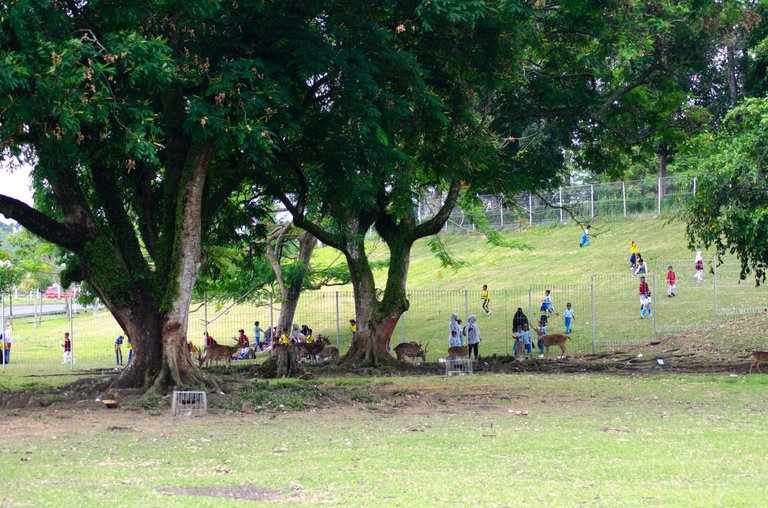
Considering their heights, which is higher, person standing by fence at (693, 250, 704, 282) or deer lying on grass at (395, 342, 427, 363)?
person standing by fence at (693, 250, 704, 282)

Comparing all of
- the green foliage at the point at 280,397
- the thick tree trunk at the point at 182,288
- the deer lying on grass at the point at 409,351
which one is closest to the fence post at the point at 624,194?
the deer lying on grass at the point at 409,351

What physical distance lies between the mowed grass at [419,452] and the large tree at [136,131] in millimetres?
3188

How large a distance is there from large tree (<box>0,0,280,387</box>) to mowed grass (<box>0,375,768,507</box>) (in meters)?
3.19

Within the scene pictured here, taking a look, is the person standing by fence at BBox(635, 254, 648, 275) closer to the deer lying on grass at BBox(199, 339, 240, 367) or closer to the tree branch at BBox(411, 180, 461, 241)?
the tree branch at BBox(411, 180, 461, 241)

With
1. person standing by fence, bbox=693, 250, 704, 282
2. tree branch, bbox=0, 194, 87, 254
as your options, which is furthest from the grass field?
tree branch, bbox=0, 194, 87, 254

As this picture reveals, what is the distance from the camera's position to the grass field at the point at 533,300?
119 ft

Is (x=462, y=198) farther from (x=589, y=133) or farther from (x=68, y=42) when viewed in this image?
(x=68, y=42)

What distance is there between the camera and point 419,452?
11.9 meters

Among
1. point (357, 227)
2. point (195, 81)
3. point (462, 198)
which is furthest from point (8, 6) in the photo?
point (462, 198)

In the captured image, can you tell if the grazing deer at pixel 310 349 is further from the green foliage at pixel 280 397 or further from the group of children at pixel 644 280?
the group of children at pixel 644 280

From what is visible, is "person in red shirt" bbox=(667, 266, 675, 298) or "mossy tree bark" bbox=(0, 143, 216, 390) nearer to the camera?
"mossy tree bark" bbox=(0, 143, 216, 390)

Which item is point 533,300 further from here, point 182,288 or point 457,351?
point 182,288

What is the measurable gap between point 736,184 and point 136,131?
13.6 metres

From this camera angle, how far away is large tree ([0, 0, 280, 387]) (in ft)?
Result: 48.7
